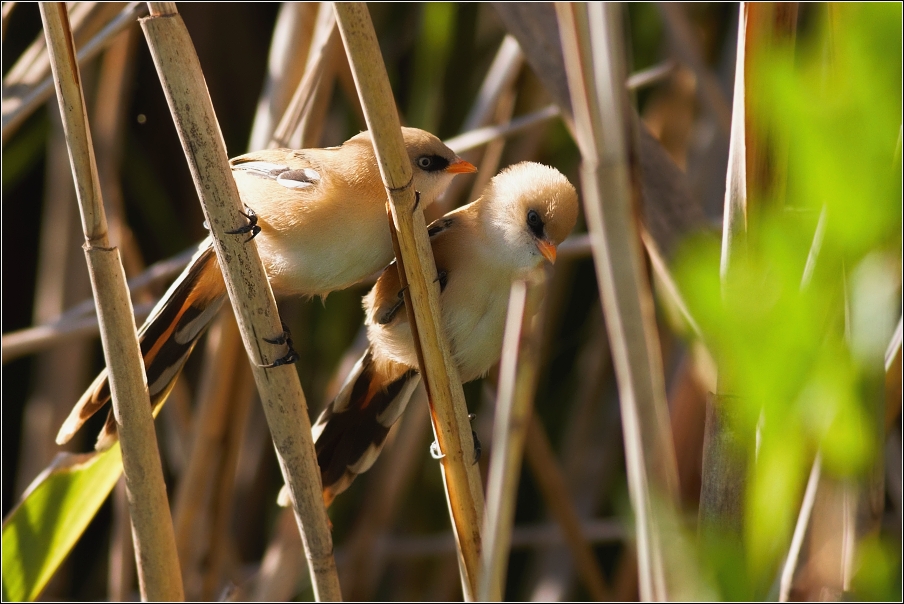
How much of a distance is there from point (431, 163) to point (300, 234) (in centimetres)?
28

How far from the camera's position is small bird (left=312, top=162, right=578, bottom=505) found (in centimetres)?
167

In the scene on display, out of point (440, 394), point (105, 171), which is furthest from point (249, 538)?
point (440, 394)

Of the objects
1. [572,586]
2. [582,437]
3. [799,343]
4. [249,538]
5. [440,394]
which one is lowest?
[572,586]

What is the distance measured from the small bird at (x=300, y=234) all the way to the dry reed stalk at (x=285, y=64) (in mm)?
299

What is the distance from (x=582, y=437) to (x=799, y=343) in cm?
220

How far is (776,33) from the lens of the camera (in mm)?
1021

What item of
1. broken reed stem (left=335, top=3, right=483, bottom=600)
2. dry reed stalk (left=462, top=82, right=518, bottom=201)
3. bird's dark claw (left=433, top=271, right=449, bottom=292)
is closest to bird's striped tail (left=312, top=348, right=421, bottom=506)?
bird's dark claw (left=433, top=271, right=449, bottom=292)

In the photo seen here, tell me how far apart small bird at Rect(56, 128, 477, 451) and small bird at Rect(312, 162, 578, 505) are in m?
0.11

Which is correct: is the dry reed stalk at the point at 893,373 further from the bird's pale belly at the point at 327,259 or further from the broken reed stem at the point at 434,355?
the bird's pale belly at the point at 327,259

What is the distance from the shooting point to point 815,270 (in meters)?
0.57

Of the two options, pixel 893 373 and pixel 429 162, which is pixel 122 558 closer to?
pixel 429 162

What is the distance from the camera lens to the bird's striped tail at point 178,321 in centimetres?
164

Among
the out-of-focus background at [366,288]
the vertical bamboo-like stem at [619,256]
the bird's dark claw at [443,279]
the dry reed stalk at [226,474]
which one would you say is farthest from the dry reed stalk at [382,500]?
the vertical bamboo-like stem at [619,256]

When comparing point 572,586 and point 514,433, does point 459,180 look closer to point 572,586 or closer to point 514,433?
point 572,586
